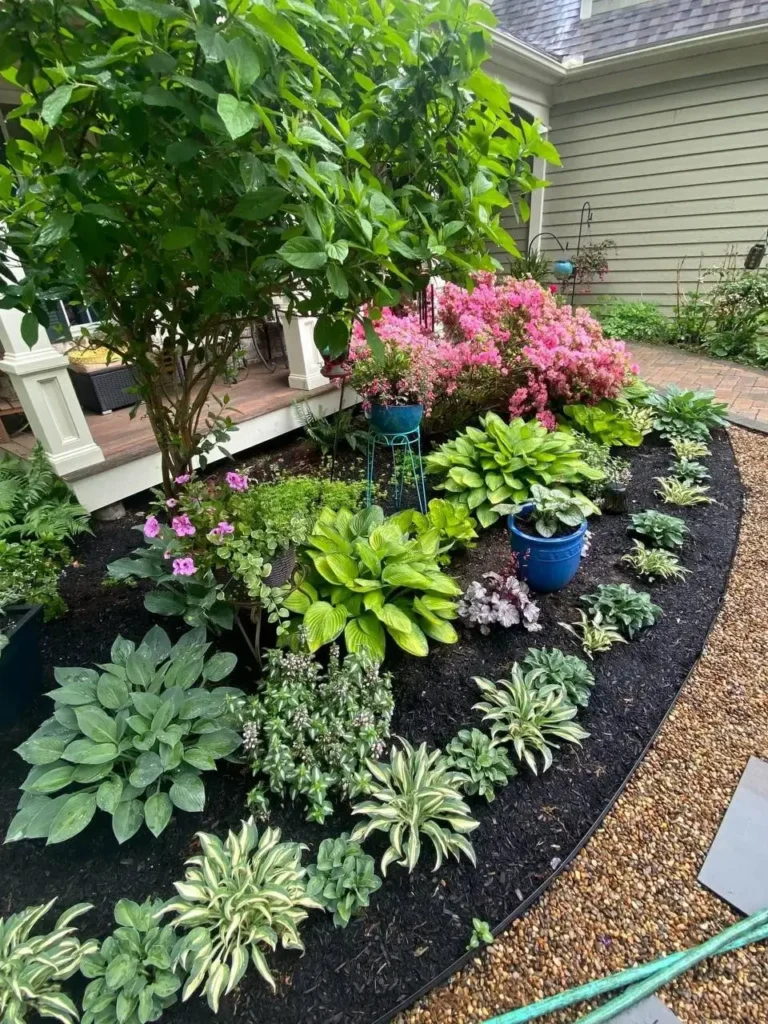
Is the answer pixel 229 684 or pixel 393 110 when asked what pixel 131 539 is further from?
pixel 393 110

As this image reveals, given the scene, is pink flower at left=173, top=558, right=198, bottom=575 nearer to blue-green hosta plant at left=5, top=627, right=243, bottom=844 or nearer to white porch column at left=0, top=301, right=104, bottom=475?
blue-green hosta plant at left=5, top=627, right=243, bottom=844

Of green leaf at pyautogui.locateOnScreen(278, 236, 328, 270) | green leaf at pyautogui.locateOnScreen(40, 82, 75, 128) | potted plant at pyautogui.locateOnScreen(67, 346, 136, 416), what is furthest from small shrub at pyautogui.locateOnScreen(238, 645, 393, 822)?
potted plant at pyautogui.locateOnScreen(67, 346, 136, 416)

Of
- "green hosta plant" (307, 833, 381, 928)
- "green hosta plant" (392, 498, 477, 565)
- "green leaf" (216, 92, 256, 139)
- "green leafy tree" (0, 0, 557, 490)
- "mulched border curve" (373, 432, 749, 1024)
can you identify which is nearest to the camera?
"green leaf" (216, 92, 256, 139)

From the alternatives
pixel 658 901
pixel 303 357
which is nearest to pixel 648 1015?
pixel 658 901

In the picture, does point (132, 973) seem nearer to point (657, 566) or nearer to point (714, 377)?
point (657, 566)

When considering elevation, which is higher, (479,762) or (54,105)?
(54,105)

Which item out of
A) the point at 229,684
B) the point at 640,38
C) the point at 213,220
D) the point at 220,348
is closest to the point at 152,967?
the point at 229,684

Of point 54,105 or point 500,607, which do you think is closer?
point 54,105

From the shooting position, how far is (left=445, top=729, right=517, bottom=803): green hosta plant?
65.0 inches

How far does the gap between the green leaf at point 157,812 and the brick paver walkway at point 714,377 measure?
4832mm

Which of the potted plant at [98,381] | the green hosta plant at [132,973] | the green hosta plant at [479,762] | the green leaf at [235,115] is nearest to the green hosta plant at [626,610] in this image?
the green hosta plant at [479,762]

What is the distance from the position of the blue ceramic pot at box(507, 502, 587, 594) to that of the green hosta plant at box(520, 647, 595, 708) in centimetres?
43

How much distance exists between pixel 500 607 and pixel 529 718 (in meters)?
0.53

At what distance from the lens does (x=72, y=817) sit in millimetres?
1393
